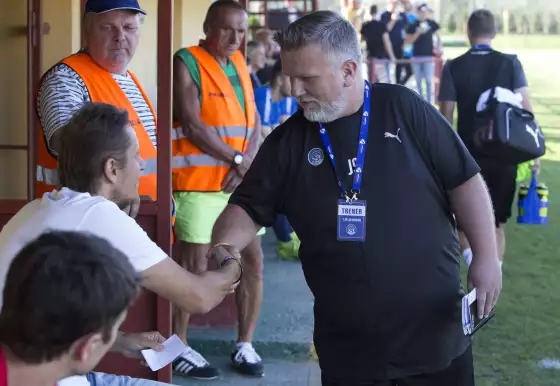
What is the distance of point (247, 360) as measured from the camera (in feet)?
17.4

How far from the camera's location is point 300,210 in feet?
10.1

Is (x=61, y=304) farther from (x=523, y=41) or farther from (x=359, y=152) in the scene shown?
(x=523, y=41)

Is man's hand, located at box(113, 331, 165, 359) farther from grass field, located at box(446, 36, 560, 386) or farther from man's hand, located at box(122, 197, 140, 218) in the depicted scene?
grass field, located at box(446, 36, 560, 386)

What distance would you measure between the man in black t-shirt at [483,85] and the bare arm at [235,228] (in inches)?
154

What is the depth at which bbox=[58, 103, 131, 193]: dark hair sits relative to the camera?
9.36ft

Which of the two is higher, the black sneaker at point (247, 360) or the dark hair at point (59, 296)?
the dark hair at point (59, 296)

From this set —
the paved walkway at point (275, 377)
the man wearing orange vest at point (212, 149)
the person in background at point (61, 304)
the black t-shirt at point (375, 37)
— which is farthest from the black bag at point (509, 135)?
the black t-shirt at point (375, 37)

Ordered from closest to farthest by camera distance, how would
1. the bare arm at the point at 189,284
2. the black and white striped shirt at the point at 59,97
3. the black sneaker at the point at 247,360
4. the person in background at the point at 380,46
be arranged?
the bare arm at the point at 189,284
the black and white striped shirt at the point at 59,97
the black sneaker at the point at 247,360
the person in background at the point at 380,46

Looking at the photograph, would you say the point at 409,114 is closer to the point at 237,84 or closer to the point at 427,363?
the point at 427,363

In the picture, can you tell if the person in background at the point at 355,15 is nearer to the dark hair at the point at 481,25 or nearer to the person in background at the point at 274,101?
the person in background at the point at 274,101

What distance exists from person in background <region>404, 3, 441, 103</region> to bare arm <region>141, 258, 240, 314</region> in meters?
16.3

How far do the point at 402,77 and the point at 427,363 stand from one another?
56.0 ft

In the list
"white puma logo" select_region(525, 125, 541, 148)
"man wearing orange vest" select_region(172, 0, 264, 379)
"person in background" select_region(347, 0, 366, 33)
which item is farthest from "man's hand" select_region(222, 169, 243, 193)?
"person in background" select_region(347, 0, 366, 33)

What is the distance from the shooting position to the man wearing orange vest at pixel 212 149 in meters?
5.11
